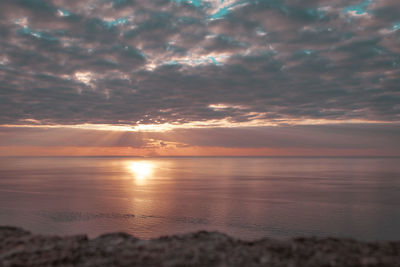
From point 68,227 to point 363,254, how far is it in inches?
1064

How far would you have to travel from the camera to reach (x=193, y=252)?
1051 cm

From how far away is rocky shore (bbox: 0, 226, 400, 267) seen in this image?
9.69m

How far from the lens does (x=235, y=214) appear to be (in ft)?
120

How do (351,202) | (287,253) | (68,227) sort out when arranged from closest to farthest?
1. (287,253)
2. (68,227)
3. (351,202)

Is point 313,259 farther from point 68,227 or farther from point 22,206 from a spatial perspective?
point 22,206

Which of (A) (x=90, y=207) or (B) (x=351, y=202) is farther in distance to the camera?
(B) (x=351, y=202)

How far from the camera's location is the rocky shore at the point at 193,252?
381 inches

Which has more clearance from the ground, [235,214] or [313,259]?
[313,259]

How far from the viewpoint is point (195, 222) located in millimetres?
32062

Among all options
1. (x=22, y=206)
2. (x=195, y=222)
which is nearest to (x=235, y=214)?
(x=195, y=222)

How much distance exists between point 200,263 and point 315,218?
27.9m

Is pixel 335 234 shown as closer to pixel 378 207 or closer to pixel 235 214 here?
pixel 235 214

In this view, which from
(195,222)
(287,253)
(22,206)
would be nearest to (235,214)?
(195,222)

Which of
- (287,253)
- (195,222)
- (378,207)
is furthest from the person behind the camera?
(378,207)
